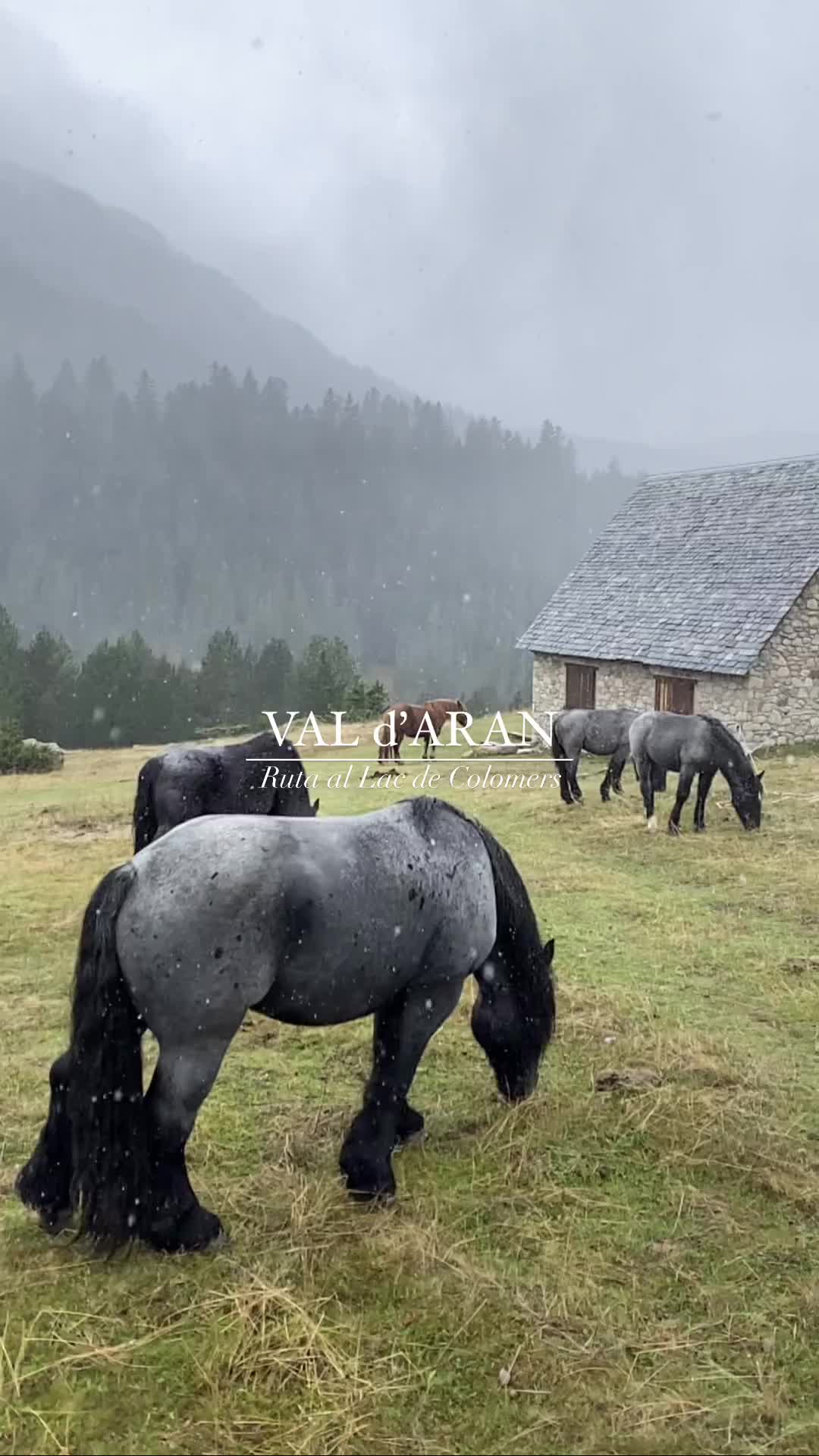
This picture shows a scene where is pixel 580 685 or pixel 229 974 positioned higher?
pixel 580 685

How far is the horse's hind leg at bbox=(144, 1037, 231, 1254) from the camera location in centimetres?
333

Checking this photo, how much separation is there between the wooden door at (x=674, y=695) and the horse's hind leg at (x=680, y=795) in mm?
6932

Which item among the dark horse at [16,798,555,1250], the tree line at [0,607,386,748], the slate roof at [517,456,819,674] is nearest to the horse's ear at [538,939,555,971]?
Result: the dark horse at [16,798,555,1250]

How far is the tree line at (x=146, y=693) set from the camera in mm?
30812

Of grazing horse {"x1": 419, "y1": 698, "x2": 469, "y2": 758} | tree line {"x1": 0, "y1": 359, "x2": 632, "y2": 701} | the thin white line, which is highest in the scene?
tree line {"x1": 0, "y1": 359, "x2": 632, "y2": 701}

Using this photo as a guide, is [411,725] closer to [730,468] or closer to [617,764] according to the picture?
[617,764]

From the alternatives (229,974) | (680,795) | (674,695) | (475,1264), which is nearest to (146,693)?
(674,695)

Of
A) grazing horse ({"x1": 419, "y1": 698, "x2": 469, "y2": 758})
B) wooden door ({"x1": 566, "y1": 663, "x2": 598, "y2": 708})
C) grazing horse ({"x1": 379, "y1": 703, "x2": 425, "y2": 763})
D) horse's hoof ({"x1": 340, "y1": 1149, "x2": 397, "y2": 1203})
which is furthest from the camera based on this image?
wooden door ({"x1": 566, "y1": 663, "x2": 598, "y2": 708})

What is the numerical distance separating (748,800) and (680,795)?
824 millimetres

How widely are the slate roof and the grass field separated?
12364 millimetres

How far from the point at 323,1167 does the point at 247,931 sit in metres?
1.43

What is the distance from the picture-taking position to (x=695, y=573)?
66.4 ft

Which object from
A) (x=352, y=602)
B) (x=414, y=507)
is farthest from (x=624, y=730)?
(x=414, y=507)

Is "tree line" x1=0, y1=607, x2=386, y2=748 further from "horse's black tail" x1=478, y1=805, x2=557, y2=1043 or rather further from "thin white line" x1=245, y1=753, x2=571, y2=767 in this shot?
"horse's black tail" x1=478, y1=805, x2=557, y2=1043
